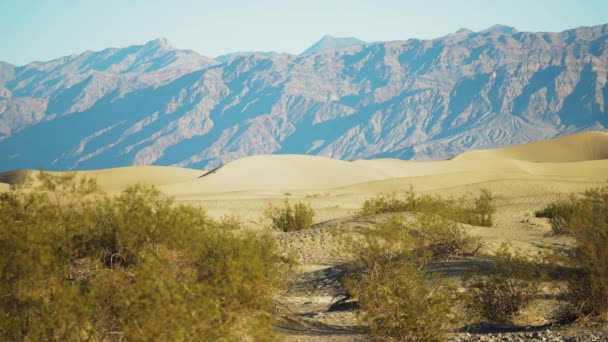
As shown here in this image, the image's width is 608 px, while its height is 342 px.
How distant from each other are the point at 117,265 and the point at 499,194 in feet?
107

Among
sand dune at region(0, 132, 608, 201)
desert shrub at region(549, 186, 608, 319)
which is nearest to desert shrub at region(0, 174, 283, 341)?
desert shrub at region(549, 186, 608, 319)

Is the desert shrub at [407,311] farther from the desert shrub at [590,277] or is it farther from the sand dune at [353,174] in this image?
the sand dune at [353,174]

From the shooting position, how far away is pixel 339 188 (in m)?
55.0

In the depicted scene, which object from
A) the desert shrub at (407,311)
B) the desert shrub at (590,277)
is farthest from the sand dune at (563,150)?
the desert shrub at (407,311)

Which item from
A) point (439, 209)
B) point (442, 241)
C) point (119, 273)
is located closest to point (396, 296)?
point (119, 273)

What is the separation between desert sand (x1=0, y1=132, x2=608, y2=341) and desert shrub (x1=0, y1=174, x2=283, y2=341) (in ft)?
3.81

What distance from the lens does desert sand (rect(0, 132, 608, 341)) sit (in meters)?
15.6

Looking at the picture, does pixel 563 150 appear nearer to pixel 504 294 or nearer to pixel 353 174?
pixel 353 174

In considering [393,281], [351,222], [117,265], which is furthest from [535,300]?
[351,222]

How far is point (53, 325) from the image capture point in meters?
→ 6.54

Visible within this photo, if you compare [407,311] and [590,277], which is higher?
[590,277]

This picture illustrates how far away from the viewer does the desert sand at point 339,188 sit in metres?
→ 15.6

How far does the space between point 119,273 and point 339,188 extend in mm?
46808

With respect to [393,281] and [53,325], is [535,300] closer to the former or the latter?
[393,281]
